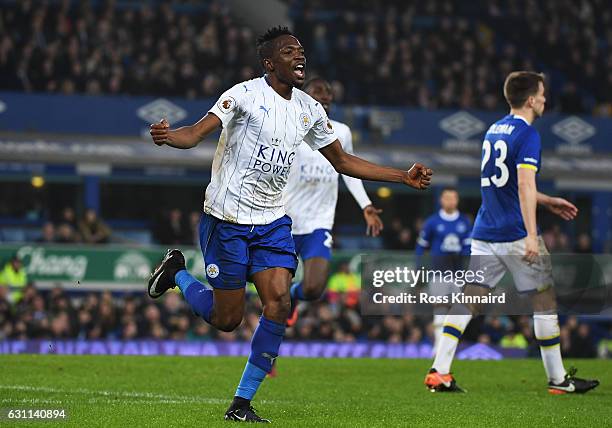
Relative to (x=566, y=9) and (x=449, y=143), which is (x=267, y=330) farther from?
(x=566, y=9)

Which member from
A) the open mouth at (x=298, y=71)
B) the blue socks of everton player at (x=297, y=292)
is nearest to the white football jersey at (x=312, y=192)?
the blue socks of everton player at (x=297, y=292)

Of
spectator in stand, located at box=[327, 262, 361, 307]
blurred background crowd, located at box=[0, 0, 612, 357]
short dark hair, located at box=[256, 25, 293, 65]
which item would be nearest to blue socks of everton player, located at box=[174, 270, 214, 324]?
short dark hair, located at box=[256, 25, 293, 65]

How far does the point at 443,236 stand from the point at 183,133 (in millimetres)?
9134

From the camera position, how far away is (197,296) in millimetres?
7984

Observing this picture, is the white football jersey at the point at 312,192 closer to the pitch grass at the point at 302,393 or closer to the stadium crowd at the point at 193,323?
the pitch grass at the point at 302,393

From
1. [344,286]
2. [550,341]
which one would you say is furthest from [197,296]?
[344,286]

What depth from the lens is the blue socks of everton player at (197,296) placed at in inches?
308

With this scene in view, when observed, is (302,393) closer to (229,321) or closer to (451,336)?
(451,336)

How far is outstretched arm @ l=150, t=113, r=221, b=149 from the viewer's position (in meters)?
6.68

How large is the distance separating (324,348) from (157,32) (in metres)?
11.0

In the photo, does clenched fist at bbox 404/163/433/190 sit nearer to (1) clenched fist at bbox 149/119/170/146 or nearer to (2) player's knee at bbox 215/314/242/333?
(2) player's knee at bbox 215/314/242/333

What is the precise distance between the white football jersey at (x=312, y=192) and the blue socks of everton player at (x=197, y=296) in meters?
2.92

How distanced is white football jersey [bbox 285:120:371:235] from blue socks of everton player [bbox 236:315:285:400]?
12.6 feet

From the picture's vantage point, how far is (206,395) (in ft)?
30.5
